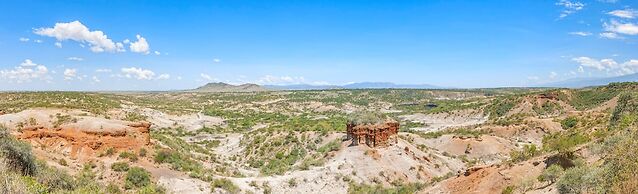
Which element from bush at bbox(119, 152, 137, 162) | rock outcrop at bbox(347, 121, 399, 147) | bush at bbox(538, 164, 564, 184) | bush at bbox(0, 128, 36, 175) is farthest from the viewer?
rock outcrop at bbox(347, 121, 399, 147)

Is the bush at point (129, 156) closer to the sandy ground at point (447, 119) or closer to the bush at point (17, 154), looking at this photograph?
the bush at point (17, 154)

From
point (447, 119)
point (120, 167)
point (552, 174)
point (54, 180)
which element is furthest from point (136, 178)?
point (447, 119)

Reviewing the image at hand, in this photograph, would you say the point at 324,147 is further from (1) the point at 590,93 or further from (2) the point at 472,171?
(1) the point at 590,93

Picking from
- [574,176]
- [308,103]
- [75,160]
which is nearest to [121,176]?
[75,160]

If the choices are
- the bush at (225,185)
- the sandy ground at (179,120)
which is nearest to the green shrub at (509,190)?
the bush at (225,185)

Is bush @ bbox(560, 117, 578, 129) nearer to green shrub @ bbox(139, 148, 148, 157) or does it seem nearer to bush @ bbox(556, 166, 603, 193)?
bush @ bbox(556, 166, 603, 193)

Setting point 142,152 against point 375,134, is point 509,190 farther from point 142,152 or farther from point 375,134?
point 142,152

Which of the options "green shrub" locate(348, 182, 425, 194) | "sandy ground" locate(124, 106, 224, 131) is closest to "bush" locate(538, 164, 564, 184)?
"green shrub" locate(348, 182, 425, 194)

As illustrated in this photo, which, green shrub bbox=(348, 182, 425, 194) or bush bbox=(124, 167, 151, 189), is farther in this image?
green shrub bbox=(348, 182, 425, 194)
